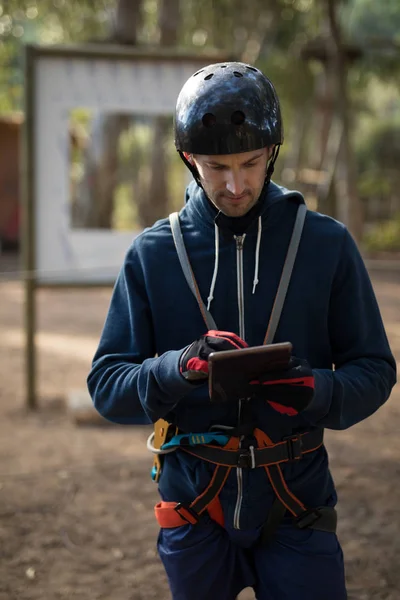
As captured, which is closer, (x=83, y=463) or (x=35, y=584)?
(x=35, y=584)

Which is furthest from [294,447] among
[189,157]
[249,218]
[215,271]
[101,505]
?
[101,505]

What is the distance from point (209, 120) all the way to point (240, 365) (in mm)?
697

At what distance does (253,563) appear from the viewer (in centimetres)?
240

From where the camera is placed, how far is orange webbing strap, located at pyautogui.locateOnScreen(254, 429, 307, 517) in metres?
2.28

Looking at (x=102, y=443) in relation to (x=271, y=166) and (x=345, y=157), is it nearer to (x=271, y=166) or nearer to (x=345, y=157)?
(x=271, y=166)

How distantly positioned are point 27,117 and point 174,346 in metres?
4.62

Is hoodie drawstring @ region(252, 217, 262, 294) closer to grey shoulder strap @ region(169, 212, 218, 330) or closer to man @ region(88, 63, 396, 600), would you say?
man @ region(88, 63, 396, 600)

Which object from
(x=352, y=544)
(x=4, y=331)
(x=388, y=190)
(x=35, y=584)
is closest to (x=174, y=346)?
(x=35, y=584)

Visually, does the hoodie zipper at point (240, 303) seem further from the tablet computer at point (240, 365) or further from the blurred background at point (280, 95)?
the blurred background at point (280, 95)

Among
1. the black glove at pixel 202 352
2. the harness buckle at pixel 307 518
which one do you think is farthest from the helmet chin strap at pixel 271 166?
the harness buckle at pixel 307 518

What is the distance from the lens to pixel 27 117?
6.50 metres

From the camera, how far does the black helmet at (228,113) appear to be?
2.18 m

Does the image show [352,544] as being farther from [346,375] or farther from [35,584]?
[346,375]

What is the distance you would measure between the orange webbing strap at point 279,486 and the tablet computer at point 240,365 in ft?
1.12
